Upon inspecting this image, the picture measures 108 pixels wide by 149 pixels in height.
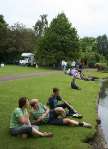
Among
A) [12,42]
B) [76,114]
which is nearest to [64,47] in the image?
[12,42]

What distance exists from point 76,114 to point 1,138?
5.30 metres

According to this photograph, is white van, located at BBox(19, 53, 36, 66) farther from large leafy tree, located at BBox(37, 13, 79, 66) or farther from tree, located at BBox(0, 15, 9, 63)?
→ large leafy tree, located at BBox(37, 13, 79, 66)

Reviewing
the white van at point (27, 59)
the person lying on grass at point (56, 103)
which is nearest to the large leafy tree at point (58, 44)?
the white van at point (27, 59)

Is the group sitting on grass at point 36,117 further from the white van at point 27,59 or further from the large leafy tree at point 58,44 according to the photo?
the white van at point 27,59

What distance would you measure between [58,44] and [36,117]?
60759mm

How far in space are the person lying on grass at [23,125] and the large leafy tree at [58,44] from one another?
61.9 metres

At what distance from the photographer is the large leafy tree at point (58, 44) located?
75812mm

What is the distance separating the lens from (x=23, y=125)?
43.6 ft

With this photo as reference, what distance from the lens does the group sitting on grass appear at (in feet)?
43.6

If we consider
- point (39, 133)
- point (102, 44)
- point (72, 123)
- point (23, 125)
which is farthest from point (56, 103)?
point (102, 44)

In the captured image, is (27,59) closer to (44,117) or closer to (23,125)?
(44,117)

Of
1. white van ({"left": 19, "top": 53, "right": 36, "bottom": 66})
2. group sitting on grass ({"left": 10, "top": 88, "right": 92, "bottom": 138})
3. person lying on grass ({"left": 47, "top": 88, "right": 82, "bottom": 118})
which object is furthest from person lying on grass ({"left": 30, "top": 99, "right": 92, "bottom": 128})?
white van ({"left": 19, "top": 53, "right": 36, "bottom": 66})

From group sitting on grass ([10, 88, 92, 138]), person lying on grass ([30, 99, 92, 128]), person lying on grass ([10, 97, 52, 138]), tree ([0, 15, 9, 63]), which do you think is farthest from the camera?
tree ([0, 15, 9, 63])

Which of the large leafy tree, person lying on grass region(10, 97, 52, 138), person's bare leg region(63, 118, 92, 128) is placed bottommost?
person's bare leg region(63, 118, 92, 128)
